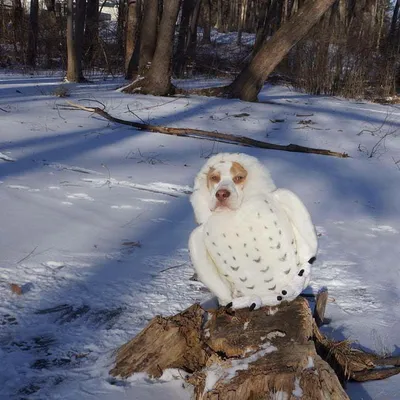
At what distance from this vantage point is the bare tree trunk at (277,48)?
1022 cm

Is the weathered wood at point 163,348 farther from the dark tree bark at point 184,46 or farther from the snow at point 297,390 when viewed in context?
the dark tree bark at point 184,46

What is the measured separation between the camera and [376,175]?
6.42m

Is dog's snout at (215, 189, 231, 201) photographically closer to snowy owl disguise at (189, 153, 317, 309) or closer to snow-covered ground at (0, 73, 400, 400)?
snowy owl disguise at (189, 153, 317, 309)

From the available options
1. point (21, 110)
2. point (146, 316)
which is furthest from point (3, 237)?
point (21, 110)

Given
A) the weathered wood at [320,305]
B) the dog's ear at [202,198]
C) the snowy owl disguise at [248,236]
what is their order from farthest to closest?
the weathered wood at [320,305] → the dog's ear at [202,198] → the snowy owl disguise at [248,236]

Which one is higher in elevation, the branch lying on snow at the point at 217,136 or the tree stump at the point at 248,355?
the branch lying on snow at the point at 217,136

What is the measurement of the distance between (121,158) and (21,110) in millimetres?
2877

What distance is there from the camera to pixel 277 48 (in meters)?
10.5

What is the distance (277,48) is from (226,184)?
8.94 m

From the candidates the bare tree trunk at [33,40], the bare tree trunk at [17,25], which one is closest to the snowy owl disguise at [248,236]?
the bare tree trunk at [33,40]

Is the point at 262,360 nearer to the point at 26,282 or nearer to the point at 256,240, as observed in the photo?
the point at 256,240

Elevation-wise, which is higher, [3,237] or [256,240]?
[256,240]

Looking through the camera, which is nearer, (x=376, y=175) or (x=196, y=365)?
(x=196, y=365)

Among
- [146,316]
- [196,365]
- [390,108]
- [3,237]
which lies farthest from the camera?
[390,108]
